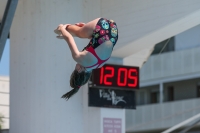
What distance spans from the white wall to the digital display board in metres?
14.6

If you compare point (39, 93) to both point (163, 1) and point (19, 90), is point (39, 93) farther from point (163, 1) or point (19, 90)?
point (163, 1)

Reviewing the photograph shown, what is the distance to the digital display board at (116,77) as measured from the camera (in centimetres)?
1114

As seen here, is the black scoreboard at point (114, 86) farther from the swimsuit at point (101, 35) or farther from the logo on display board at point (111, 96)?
the swimsuit at point (101, 35)

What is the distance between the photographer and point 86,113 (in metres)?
11.0

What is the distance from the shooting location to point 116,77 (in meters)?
11.4

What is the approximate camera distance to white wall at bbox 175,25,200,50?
26220 millimetres

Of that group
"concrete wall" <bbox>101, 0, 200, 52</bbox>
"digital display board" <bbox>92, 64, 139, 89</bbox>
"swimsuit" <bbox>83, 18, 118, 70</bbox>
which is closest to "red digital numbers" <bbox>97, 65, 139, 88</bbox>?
"digital display board" <bbox>92, 64, 139, 89</bbox>

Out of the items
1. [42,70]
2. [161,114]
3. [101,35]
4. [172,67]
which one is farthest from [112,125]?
[172,67]

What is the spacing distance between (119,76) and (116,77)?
0.07 meters

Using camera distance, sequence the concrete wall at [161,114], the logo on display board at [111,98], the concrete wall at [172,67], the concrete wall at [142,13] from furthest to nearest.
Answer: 1. the concrete wall at [172,67]
2. the concrete wall at [161,114]
3. the logo on display board at [111,98]
4. the concrete wall at [142,13]

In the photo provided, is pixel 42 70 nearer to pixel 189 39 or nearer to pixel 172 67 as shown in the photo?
pixel 172 67

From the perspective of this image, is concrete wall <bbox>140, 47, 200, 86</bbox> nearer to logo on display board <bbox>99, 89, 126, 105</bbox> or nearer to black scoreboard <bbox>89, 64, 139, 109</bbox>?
black scoreboard <bbox>89, 64, 139, 109</bbox>

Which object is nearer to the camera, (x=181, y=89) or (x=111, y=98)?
(x=111, y=98)

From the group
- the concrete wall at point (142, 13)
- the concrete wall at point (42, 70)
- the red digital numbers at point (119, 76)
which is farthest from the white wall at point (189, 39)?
the concrete wall at point (42, 70)
